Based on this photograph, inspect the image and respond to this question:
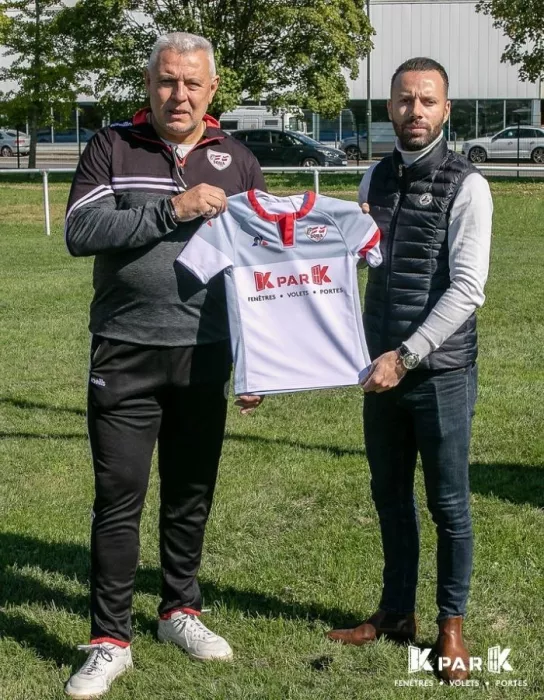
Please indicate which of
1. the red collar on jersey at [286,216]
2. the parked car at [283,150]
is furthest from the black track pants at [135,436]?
the parked car at [283,150]

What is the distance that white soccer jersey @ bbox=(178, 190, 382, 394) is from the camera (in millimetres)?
3982

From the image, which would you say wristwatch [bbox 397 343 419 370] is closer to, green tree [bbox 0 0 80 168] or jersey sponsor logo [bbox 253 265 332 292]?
jersey sponsor logo [bbox 253 265 332 292]

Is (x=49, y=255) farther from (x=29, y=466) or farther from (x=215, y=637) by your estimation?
(x=215, y=637)

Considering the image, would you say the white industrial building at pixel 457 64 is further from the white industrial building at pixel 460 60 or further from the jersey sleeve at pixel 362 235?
the jersey sleeve at pixel 362 235

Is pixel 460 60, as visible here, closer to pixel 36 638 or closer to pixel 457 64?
pixel 457 64

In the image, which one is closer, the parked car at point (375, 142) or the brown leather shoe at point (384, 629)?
Answer: the brown leather shoe at point (384, 629)

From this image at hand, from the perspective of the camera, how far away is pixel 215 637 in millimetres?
4289

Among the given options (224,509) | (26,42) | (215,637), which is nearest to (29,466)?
(224,509)

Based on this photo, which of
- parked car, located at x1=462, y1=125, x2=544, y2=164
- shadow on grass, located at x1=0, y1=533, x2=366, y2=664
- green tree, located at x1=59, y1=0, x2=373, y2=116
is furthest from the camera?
parked car, located at x1=462, y1=125, x2=544, y2=164

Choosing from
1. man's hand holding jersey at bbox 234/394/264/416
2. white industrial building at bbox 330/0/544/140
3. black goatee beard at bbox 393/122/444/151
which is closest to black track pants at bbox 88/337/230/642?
man's hand holding jersey at bbox 234/394/264/416

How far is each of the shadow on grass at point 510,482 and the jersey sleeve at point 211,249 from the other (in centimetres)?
290

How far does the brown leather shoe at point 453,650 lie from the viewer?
4.05 m

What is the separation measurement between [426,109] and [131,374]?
1.43 metres

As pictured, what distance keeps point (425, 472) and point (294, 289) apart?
848 mm
